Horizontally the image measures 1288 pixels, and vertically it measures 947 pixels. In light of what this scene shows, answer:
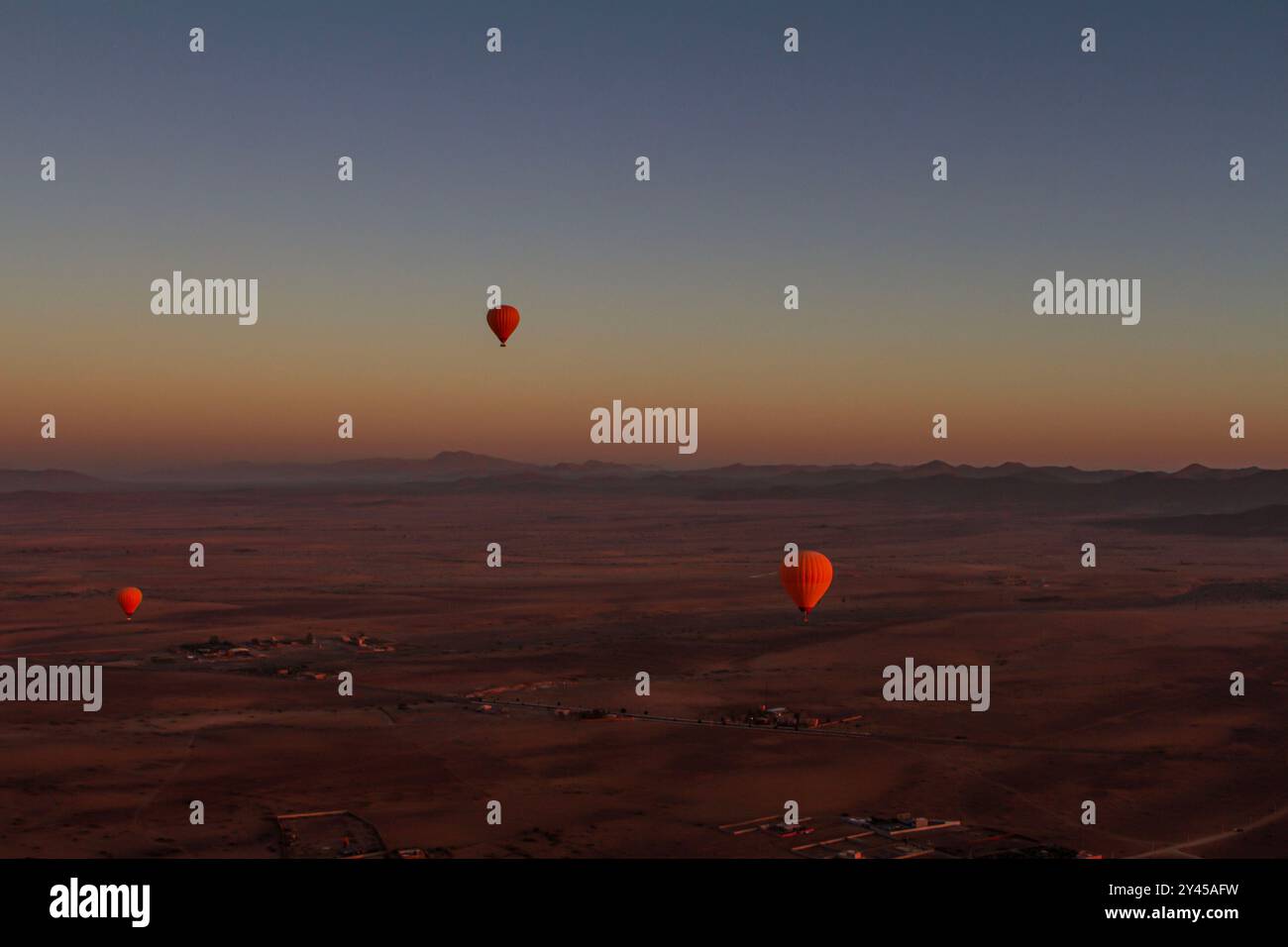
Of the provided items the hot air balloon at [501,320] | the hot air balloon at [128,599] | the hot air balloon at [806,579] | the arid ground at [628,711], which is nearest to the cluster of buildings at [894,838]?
the arid ground at [628,711]

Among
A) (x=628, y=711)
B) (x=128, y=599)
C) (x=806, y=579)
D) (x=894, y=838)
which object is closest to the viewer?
(x=894, y=838)

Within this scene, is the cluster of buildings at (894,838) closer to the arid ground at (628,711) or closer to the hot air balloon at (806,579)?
the arid ground at (628,711)

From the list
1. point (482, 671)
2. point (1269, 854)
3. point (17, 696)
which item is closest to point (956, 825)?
point (1269, 854)

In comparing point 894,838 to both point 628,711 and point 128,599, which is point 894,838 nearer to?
point 628,711

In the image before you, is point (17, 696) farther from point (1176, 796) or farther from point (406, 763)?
point (1176, 796)

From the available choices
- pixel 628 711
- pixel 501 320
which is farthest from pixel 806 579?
pixel 501 320
